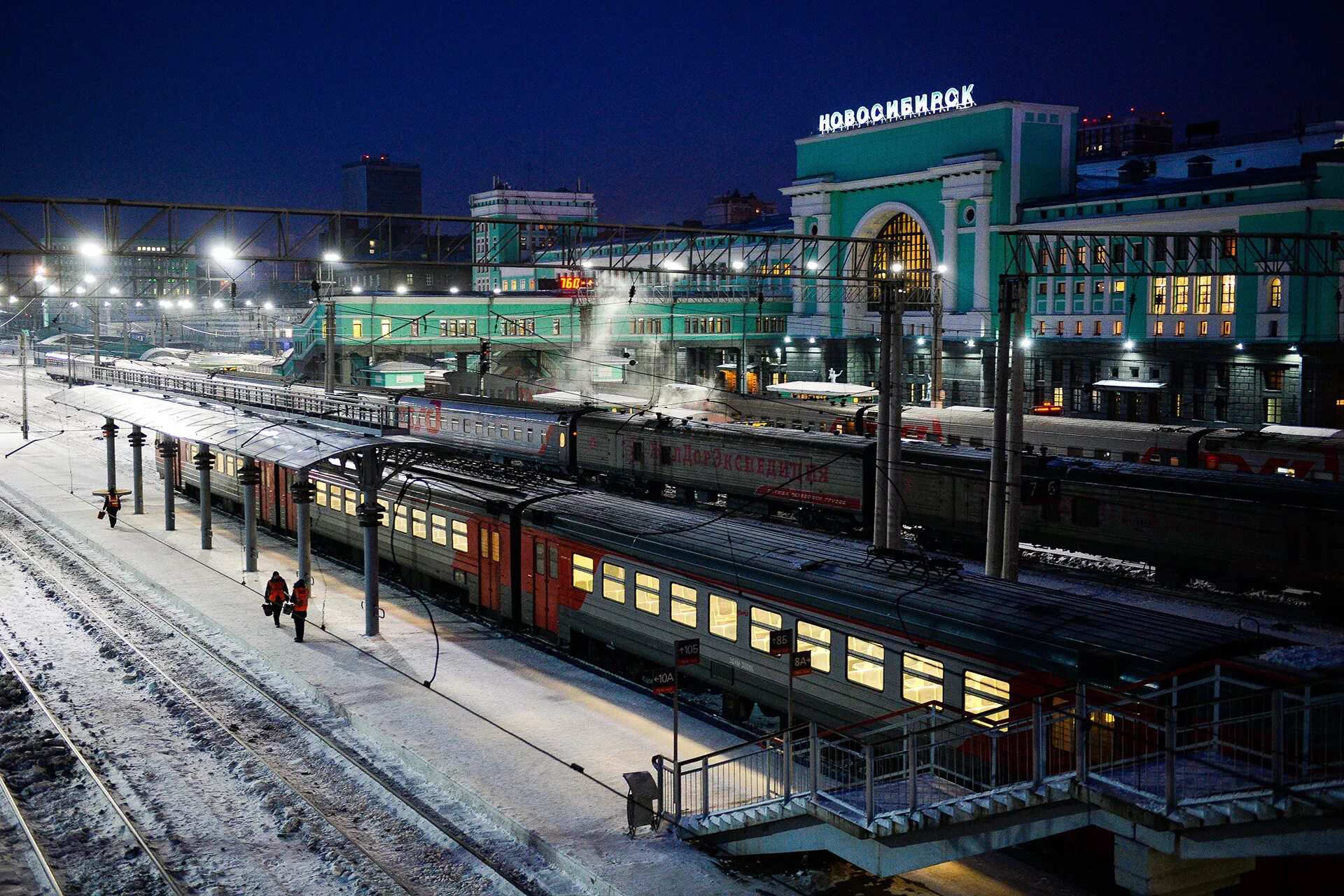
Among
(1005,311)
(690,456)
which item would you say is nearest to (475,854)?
(1005,311)

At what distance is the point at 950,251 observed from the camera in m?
65.2

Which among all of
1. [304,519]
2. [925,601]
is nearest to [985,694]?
[925,601]

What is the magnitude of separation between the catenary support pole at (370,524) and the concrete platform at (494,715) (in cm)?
48

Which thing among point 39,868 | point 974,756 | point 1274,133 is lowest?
point 39,868

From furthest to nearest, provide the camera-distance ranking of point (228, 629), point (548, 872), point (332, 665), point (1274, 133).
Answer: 1. point (1274, 133)
2. point (228, 629)
3. point (332, 665)
4. point (548, 872)

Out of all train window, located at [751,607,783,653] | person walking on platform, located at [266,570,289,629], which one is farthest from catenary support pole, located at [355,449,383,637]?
train window, located at [751,607,783,653]

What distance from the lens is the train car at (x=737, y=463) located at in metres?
28.8

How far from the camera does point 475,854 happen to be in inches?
520

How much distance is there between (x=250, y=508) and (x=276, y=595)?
567 centimetres

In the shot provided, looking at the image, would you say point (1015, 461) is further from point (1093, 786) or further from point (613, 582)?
point (1093, 786)

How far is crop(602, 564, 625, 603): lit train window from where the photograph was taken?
19.0m

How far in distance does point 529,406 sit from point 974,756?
2778cm

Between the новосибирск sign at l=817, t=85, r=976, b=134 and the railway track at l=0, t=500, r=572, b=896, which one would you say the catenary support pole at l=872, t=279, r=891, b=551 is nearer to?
the railway track at l=0, t=500, r=572, b=896

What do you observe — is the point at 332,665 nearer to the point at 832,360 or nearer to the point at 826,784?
the point at 826,784
